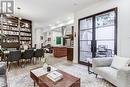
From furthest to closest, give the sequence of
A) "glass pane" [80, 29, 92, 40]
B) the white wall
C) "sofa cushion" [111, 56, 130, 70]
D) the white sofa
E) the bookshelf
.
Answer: the bookshelf < "glass pane" [80, 29, 92, 40] < the white wall < "sofa cushion" [111, 56, 130, 70] < the white sofa

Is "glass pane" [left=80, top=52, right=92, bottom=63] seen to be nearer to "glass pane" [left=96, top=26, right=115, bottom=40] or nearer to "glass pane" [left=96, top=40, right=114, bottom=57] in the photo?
"glass pane" [left=96, top=40, right=114, bottom=57]

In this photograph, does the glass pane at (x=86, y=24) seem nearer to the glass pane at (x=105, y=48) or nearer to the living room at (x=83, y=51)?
the living room at (x=83, y=51)

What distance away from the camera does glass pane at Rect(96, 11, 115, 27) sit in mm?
4164

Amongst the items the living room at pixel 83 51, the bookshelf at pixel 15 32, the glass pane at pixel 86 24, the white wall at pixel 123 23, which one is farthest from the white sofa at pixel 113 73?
the bookshelf at pixel 15 32

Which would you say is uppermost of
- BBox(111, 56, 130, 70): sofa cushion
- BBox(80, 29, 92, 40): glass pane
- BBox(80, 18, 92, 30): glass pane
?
BBox(80, 18, 92, 30): glass pane

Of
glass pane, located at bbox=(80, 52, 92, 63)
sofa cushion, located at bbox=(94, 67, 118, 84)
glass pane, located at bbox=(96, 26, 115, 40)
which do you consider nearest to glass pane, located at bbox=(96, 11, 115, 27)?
glass pane, located at bbox=(96, 26, 115, 40)

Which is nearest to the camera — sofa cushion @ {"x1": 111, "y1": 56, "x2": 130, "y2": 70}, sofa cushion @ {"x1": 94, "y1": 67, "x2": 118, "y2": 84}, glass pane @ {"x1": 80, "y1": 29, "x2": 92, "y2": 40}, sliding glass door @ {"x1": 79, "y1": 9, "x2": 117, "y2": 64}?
sofa cushion @ {"x1": 94, "y1": 67, "x2": 118, "y2": 84}

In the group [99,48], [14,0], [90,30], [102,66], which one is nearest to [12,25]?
[14,0]

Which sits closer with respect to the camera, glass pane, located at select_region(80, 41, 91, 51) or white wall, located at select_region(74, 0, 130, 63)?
white wall, located at select_region(74, 0, 130, 63)

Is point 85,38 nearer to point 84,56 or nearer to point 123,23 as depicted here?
point 84,56

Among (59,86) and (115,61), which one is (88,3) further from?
(59,86)

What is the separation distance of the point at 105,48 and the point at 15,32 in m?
5.78

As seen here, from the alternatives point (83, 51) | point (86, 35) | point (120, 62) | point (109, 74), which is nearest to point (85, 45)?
point (83, 51)

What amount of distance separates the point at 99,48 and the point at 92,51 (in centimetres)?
37
